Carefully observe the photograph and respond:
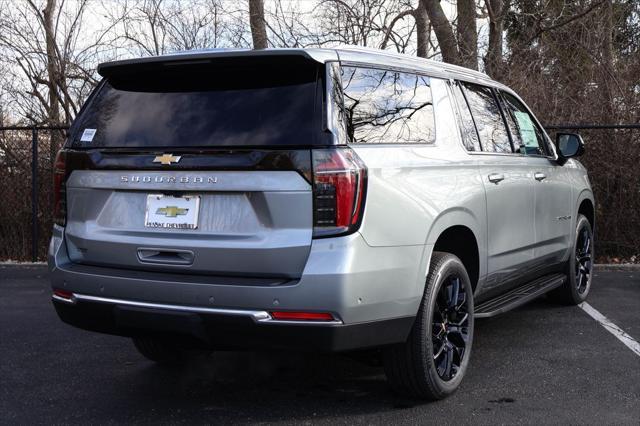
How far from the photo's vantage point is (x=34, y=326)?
5.96m

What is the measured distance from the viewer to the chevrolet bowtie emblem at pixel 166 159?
3.42 meters

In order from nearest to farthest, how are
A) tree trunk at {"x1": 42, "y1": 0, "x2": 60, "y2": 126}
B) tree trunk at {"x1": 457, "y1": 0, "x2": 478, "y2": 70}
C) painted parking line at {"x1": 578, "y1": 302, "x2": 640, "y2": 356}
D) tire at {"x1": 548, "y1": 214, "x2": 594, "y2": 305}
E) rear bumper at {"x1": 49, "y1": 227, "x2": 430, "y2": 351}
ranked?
rear bumper at {"x1": 49, "y1": 227, "x2": 430, "y2": 351} → painted parking line at {"x1": 578, "y1": 302, "x2": 640, "y2": 356} → tire at {"x1": 548, "y1": 214, "x2": 594, "y2": 305} → tree trunk at {"x1": 457, "y1": 0, "x2": 478, "y2": 70} → tree trunk at {"x1": 42, "y1": 0, "x2": 60, "y2": 126}

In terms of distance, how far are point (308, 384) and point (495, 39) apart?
10041 mm

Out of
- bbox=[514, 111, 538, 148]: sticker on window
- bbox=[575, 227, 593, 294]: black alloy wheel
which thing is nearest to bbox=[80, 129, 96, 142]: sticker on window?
bbox=[514, 111, 538, 148]: sticker on window

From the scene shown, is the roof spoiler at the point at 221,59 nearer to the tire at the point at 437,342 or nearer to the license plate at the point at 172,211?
the license plate at the point at 172,211

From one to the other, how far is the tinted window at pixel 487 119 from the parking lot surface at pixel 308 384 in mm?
1406

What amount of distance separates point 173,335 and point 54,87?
36.4ft

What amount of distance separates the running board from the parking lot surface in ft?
1.13

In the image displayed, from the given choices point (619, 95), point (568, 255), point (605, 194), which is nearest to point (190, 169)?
point (568, 255)

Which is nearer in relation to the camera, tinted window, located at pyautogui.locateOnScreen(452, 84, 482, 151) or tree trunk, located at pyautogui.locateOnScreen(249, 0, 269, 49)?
tinted window, located at pyautogui.locateOnScreen(452, 84, 482, 151)

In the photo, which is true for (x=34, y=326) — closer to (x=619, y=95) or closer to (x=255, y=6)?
(x=619, y=95)

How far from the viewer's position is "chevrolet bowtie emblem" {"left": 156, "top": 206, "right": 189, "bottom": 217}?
3.42 m

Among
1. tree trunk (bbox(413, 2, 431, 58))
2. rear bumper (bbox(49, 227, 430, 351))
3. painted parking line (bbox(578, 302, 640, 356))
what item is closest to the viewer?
rear bumper (bbox(49, 227, 430, 351))

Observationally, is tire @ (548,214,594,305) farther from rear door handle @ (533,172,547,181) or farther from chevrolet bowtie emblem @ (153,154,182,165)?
chevrolet bowtie emblem @ (153,154,182,165)
